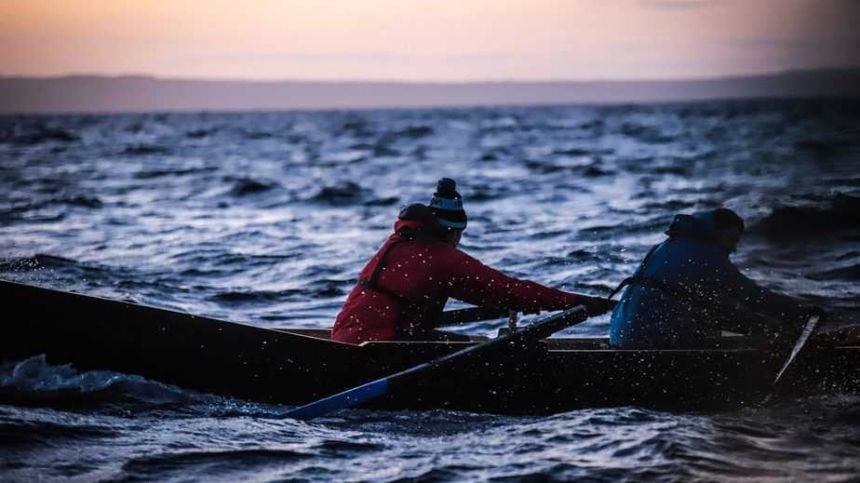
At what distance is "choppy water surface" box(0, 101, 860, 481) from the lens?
24.0ft

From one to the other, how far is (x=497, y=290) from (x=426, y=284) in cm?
57

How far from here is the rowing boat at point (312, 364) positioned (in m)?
8.63

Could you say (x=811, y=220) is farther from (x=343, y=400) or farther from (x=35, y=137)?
(x=35, y=137)

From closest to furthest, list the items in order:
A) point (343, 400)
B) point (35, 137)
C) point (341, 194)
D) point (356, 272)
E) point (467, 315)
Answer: point (343, 400) → point (467, 315) → point (356, 272) → point (341, 194) → point (35, 137)

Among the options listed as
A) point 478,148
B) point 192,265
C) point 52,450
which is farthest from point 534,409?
point 478,148

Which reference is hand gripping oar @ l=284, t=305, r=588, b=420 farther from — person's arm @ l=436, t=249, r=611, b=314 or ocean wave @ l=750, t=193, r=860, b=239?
ocean wave @ l=750, t=193, r=860, b=239

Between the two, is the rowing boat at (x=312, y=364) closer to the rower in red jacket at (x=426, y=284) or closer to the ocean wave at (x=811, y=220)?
the rower in red jacket at (x=426, y=284)

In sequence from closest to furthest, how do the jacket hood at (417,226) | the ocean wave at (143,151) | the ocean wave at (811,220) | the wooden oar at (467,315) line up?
the jacket hood at (417,226), the wooden oar at (467,315), the ocean wave at (811,220), the ocean wave at (143,151)

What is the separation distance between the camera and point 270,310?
1445cm

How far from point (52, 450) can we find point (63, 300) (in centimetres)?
163

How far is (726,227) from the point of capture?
8516 millimetres

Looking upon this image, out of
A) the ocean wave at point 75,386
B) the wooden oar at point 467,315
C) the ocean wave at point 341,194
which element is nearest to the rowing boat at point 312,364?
the ocean wave at point 75,386

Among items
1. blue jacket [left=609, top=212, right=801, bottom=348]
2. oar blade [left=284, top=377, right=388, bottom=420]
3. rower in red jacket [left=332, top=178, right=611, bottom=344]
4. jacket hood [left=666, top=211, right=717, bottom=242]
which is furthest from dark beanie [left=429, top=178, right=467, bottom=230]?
jacket hood [left=666, top=211, right=717, bottom=242]

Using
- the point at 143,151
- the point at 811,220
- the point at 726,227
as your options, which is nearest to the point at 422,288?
the point at 726,227
